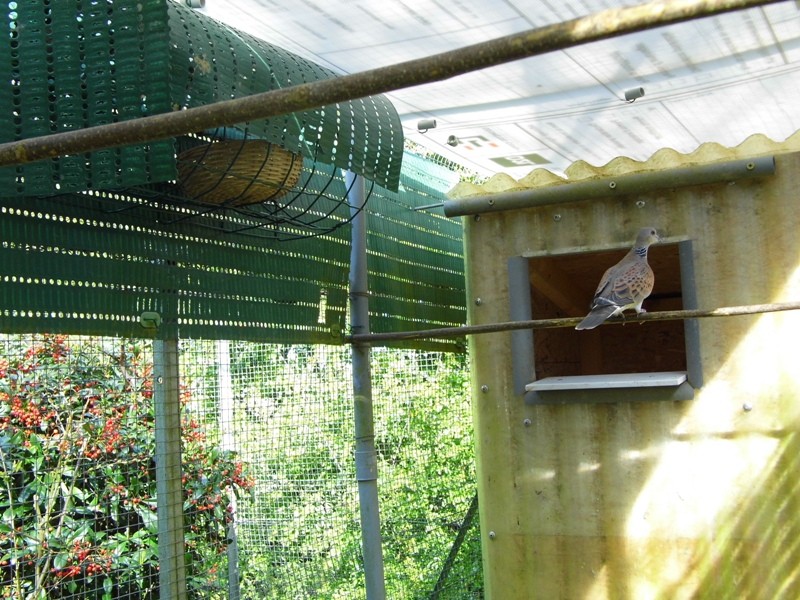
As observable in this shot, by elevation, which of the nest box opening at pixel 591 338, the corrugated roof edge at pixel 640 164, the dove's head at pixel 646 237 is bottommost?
the nest box opening at pixel 591 338

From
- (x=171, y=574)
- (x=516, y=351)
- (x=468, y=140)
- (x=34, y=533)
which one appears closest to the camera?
(x=171, y=574)

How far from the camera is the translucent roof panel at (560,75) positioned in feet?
8.48

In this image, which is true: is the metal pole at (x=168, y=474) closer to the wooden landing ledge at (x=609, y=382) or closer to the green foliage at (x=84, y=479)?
the green foliage at (x=84, y=479)

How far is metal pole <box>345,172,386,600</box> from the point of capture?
3059 millimetres

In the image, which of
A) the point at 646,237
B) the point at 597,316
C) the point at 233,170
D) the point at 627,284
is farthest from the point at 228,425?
the point at 646,237

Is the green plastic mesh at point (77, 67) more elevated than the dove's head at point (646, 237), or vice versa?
the green plastic mesh at point (77, 67)

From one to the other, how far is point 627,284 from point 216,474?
1.51m

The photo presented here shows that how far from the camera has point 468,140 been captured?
378cm

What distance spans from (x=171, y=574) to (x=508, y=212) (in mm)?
1825

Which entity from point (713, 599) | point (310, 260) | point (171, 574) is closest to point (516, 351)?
point (310, 260)

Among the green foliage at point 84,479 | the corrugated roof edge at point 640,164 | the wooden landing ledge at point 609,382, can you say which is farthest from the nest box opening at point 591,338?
the green foliage at point 84,479

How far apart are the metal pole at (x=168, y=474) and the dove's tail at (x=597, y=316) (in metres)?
1.20

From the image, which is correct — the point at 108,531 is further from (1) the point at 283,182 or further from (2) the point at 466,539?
(2) the point at 466,539

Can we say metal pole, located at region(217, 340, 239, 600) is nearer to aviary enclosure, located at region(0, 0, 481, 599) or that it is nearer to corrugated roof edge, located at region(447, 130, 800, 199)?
aviary enclosure, located at region(0, 0, 481, 599)
